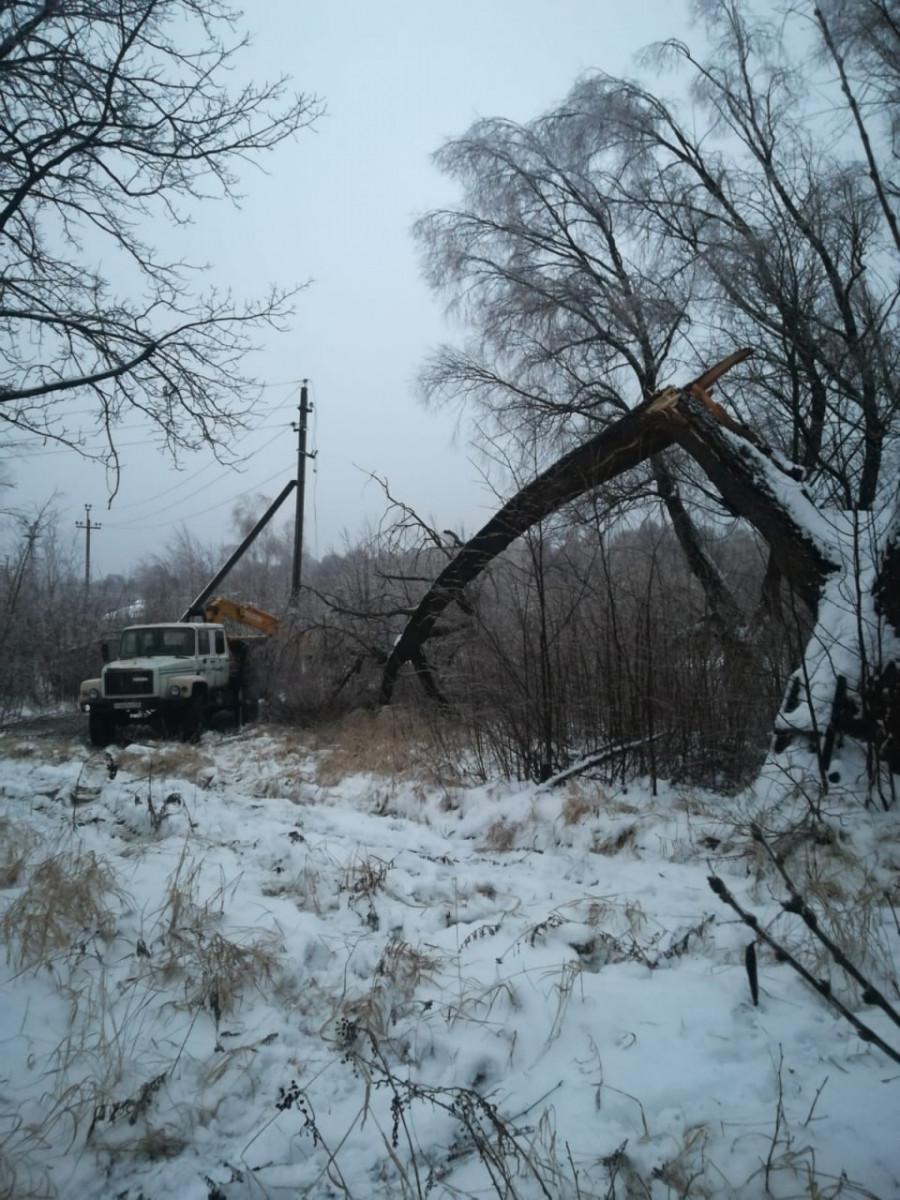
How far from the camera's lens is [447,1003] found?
2844 millimetres

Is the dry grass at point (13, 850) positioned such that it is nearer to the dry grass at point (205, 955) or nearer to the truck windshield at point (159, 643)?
the dry grass at point (205, 955)

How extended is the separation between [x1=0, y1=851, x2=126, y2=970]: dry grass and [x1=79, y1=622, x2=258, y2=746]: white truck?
1000cm

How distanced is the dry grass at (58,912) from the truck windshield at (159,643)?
1095cm

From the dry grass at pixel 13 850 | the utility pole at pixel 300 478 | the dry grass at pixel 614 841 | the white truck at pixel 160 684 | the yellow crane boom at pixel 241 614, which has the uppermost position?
the utility pole at pixel 300 478

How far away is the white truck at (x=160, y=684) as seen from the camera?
13.2 meters

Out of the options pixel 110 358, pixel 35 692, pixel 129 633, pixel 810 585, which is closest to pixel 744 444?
pixel 810 585

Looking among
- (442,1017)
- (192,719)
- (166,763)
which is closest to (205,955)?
(442,1017)

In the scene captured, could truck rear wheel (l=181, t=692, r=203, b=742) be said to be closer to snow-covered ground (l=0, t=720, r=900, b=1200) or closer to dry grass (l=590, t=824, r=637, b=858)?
snow-covered ground (l=0, t=720, r=900, b=1200)

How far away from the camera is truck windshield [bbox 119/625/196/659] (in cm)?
1423

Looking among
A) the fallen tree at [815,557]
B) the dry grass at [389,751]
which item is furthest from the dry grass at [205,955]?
the dry grass at [389,751]

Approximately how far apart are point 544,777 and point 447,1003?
350 centimetres

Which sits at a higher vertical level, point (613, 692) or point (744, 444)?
point (744, 444)

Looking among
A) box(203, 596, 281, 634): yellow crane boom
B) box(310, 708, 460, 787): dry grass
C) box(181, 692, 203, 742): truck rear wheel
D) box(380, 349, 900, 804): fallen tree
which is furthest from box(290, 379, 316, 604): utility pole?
box(380, 349, 900, 804): fallen tree

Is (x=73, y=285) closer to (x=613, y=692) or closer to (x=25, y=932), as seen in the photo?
(x=25, y=932)
